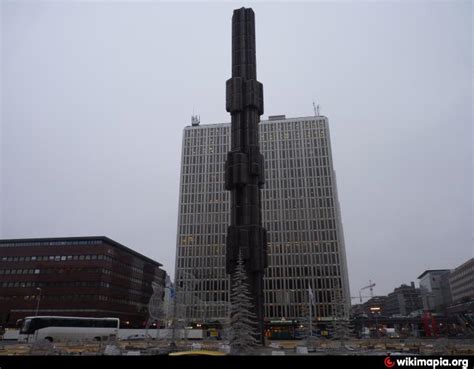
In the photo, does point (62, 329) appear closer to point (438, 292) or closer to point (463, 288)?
point (463, 288)

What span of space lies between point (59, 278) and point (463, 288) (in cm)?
14795

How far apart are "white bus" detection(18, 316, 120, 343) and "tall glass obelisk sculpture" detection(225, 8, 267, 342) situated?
2907cm

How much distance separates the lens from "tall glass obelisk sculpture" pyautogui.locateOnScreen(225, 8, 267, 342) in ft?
136

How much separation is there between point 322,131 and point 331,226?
33.5 m

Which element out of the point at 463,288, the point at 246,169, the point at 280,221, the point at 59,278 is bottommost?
the point at 59,278

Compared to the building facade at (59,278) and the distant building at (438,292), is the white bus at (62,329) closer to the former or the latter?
the building facade at (59,278)

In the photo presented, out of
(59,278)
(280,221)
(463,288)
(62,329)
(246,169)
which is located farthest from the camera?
(463,288)

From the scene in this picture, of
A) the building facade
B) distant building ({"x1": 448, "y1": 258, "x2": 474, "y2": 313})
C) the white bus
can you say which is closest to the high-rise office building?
the building facade

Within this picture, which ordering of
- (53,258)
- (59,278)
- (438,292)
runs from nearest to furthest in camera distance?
(59,278), (53,258), (438,292)

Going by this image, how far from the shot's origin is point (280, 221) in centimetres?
11781

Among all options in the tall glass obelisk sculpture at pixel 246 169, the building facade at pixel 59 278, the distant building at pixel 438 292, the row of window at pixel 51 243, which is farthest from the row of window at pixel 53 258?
the distant building at pixel 438 292

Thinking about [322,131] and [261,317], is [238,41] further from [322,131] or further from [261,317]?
[322,131]
